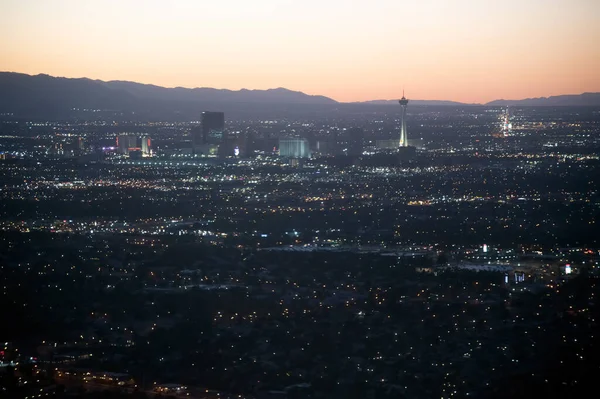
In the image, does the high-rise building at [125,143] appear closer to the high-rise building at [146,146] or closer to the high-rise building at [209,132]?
the high-rise building at [146,146]

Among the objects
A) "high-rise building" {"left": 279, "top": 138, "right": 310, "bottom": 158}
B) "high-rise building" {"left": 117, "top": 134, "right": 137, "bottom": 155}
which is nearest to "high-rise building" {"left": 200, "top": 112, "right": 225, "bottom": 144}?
"high-rise building" {"left": 117, "top": 134, "right": 137, "bottom": 155}

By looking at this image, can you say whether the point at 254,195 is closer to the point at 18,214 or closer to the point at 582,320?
the point at 18,214

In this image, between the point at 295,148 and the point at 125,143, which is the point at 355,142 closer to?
the point at 295,148

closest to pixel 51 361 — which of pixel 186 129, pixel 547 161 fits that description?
pixel 547 161

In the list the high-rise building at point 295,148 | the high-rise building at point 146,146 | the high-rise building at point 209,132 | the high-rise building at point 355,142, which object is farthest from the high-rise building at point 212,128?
the high-rise building at point 355,142

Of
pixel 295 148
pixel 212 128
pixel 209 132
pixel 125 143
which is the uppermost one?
pixel 212 128

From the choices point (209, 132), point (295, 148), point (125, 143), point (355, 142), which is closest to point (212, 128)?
point (209, 132)
